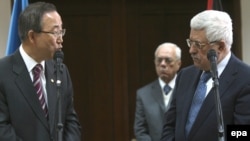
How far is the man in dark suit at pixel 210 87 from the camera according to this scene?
3.12 m

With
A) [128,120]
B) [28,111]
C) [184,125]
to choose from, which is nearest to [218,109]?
[184,125]

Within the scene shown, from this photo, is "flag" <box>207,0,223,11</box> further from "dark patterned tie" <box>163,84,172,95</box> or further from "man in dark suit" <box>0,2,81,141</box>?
"man in dark suit" <box>0,2,81,141</box>

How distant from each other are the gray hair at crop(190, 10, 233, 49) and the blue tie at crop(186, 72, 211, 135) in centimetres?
24

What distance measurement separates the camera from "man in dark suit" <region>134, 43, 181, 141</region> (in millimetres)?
4766

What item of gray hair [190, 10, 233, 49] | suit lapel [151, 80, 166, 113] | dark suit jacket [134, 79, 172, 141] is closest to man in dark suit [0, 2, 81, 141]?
gray hair [190, 10, 233, 49]

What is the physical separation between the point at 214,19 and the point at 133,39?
9.67 feet

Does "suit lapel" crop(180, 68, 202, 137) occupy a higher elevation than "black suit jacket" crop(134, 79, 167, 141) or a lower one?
higher

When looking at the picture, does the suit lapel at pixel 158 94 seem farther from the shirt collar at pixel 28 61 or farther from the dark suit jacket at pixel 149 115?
the shirt collar at pixel 28 61

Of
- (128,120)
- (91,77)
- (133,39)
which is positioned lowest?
(128,120)

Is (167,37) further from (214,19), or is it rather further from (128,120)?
(214,19)

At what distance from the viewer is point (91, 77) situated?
6113 mm

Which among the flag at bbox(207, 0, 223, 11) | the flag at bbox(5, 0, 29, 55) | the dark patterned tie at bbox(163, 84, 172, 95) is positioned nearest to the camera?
the flag at bbox(5, 0, 29, 55)

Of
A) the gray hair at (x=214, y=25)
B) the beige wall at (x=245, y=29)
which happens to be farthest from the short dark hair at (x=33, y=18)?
the beige wall at (x=245, y=29)

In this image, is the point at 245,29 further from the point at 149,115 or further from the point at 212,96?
the point at 212,96
